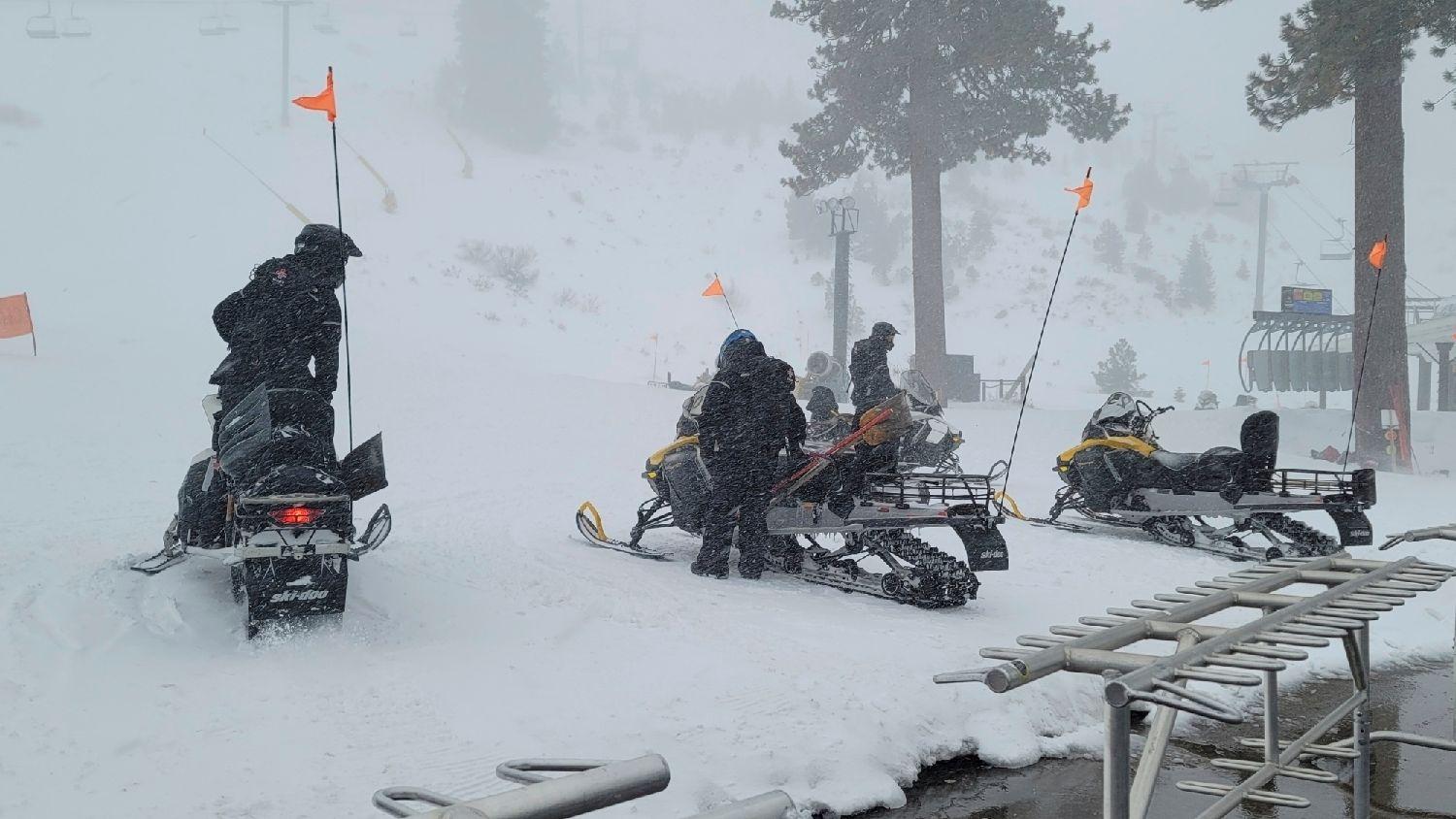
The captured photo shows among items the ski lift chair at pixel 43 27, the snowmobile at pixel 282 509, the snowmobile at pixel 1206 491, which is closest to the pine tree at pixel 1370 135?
the snowmobile at pixel 1206 491

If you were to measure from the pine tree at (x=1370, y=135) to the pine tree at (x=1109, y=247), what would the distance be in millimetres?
60827

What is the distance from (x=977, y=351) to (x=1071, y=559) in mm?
50323

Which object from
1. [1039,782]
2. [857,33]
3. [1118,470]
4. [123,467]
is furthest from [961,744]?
[857,33]

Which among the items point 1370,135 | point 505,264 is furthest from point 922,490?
point 505,264

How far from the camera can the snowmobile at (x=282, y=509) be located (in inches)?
188

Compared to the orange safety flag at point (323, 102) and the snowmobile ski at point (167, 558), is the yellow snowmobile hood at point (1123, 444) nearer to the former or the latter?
the orange safety flag at point (323, 102)

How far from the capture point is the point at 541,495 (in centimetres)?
1173

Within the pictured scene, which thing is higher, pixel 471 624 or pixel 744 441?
pixel 744 441

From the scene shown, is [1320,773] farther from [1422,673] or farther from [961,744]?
[1422,673]

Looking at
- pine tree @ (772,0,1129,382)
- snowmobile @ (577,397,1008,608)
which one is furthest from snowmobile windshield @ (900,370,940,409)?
pine tree @ (772,0,1129,382)

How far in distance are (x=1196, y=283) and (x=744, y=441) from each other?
2867 inches

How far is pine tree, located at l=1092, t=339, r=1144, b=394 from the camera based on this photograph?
2031 inches

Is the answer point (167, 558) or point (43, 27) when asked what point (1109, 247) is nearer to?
point (43, 27)

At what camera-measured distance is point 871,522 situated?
6809mm
